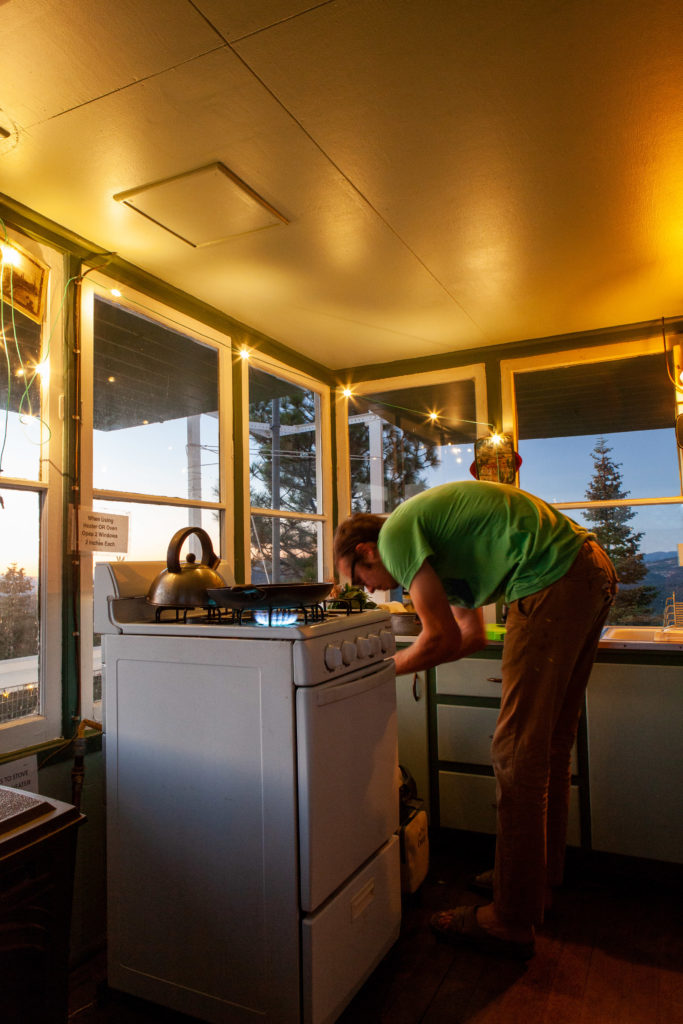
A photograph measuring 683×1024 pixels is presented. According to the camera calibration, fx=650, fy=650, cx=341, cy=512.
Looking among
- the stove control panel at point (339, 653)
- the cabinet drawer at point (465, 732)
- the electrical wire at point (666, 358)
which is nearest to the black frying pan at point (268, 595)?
the stove control panel at point (339, 653)

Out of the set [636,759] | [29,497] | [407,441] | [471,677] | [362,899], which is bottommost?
[362,899]

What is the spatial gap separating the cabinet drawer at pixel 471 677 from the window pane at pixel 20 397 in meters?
1.74

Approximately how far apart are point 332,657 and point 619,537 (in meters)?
2.15

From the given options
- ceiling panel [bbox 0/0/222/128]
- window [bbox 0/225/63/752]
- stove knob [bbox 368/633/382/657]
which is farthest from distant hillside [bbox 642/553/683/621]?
ceiling panel [bbox 0/0/222/128]

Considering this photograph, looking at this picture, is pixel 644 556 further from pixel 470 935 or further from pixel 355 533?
pixel 470 935

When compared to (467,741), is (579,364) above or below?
above

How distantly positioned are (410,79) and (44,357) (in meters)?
1.37

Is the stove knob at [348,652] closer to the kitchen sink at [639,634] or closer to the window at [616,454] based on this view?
the kitchen sink at [639,634]

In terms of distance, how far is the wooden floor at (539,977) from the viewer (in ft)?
5.57

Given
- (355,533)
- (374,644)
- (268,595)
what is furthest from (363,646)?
(355,533)

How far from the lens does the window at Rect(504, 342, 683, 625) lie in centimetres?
313

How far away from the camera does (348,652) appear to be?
5.53 feet

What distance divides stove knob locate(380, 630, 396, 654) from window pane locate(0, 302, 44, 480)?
1.20m

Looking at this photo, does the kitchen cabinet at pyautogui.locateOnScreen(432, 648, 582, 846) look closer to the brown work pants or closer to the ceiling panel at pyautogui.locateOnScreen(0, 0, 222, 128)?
the brown work pants
